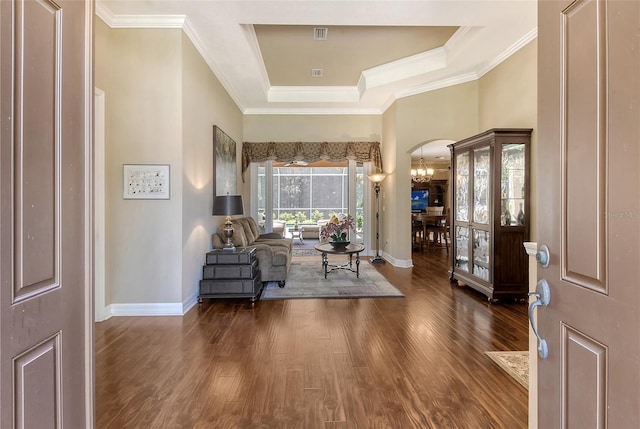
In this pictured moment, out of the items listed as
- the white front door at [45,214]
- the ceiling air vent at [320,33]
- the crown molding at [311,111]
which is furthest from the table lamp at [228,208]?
the crown molding at [311,111]

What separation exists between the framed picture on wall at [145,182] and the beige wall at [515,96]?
4.41 m

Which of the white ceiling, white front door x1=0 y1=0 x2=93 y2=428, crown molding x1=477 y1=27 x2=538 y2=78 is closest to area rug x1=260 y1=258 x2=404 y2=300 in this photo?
white front door x1=0 y1=0 x2=93 y2=428

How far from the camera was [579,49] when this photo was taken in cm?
90

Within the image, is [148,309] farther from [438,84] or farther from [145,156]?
[438,84]

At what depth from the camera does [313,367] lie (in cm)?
239

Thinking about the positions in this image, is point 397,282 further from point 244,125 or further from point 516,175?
point 244,125

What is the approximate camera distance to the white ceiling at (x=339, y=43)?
3305mm

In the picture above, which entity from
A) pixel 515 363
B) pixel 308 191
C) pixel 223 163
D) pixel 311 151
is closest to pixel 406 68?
pixel 311 151

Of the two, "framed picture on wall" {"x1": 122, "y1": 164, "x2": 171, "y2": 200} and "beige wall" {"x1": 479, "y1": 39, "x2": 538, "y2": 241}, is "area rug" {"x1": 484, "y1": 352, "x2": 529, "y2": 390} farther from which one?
"framed picture on wall" {"x1": 122, "y1": 164, "x2": 171, "y2": 200}

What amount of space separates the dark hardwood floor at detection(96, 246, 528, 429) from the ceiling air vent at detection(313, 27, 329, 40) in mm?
3720

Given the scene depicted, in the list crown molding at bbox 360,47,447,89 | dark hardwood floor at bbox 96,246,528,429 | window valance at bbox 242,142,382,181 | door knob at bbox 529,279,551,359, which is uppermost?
crown molding at bbox 360,47,447,89

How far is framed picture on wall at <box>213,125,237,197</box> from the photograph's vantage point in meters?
4.71

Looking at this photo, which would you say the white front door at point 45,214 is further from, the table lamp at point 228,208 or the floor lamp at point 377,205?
the floor lamp at point 377,205

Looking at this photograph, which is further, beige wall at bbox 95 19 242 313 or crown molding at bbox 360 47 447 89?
crown molding at bbox 360 47 447 89
